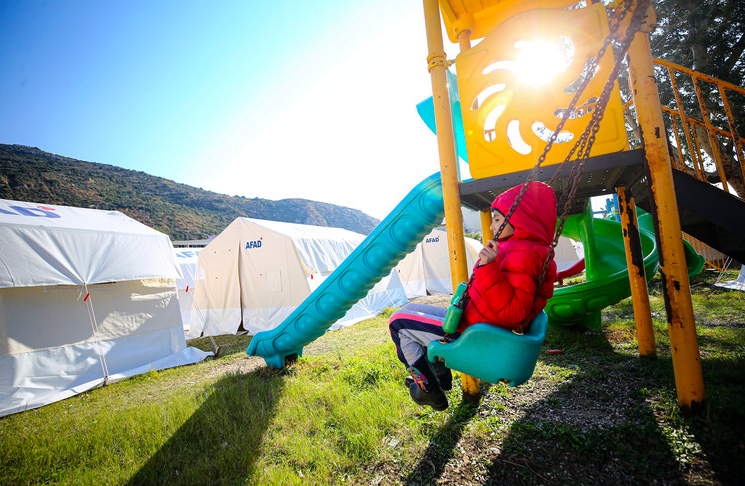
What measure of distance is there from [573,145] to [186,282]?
38.7 ft

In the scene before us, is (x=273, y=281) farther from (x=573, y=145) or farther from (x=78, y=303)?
(x=573, y=145)

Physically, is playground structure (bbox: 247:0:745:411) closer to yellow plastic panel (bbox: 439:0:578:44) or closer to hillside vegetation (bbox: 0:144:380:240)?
yellow plastic panel (bbox: 439:0:578:44)

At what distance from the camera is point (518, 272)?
198 centimetres

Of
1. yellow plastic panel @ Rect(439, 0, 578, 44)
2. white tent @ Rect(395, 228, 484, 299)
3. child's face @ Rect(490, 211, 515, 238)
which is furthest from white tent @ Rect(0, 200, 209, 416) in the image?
white tent @ Rect(395, 228, 484, 299)

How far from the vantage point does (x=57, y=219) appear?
20.5 feet

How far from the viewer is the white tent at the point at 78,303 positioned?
5.14 meters

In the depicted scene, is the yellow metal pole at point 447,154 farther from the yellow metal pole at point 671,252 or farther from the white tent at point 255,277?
the white tent at point 255,277

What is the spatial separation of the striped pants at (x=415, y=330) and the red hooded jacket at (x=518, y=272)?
203 millimetres

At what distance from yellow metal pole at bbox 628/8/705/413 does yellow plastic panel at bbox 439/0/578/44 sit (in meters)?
1.55

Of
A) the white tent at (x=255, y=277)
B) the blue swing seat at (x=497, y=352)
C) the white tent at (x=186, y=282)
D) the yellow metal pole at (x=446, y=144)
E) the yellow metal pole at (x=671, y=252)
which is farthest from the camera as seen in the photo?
the white tent at (x=186, y=282)

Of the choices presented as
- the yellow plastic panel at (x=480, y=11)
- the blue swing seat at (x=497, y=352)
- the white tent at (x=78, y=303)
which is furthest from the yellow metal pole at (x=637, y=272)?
the white tent at (x=78, y=303)

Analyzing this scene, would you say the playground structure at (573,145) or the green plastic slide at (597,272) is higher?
the playground structure at (573,145)

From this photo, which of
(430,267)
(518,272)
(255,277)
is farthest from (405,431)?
(430,267)

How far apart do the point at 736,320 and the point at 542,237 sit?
5.60m
